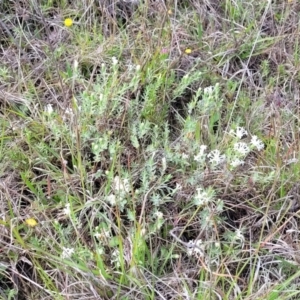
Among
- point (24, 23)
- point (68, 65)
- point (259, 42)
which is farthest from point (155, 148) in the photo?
point (24, 23)

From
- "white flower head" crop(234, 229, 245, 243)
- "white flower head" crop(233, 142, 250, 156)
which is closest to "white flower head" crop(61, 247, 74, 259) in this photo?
"white flower head" crop(234, 229, 245, 243)

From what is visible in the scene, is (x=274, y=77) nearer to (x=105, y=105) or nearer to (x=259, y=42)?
(x=259, y=42)

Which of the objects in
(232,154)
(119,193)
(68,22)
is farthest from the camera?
(68,22)

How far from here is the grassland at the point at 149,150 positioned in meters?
1.44

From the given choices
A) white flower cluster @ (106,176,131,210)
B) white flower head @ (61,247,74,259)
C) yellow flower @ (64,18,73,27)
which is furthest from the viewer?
yellow flower @ (64,18,73,27)

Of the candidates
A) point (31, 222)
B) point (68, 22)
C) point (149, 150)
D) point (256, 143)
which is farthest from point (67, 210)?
point (68, 22)

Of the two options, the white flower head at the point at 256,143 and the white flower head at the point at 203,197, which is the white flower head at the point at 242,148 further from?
the white flower head at the point at 203,197

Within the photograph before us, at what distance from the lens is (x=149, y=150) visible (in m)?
1.66

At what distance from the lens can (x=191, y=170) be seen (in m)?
1.64

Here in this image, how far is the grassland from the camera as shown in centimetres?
144

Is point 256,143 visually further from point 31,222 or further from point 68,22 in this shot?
point 68,22

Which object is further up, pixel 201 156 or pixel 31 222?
Answer: pixel 201 156

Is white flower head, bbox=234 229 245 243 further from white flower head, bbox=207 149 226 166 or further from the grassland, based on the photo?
white flower head, bbox=207 149 226 166

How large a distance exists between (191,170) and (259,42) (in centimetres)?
70
